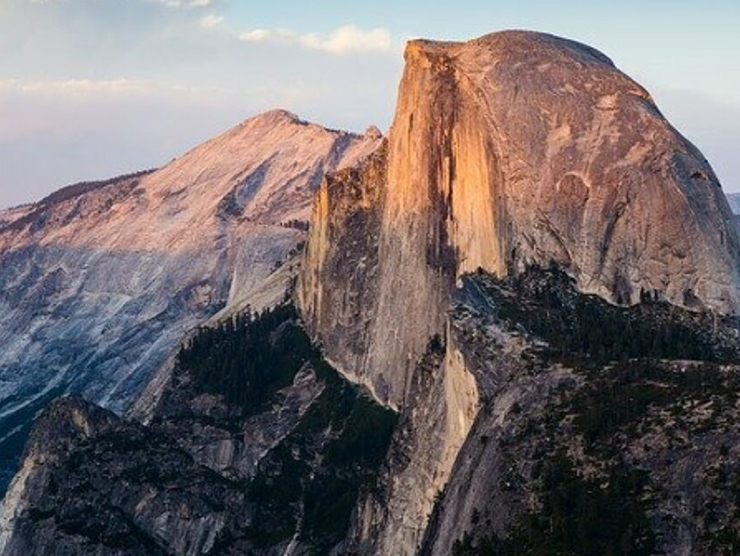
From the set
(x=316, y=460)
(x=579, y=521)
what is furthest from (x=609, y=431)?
(x=316, y=460)

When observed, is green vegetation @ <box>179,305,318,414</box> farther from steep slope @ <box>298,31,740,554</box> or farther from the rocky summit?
steep slope @ <box>298,31,740,554</box>

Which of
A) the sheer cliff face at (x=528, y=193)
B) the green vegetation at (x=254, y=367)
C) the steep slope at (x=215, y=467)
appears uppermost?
the sheer cliff face at (x=528, y=193)

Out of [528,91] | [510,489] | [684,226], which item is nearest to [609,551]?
[510,489]

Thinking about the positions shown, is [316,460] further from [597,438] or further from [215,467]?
[597,438]

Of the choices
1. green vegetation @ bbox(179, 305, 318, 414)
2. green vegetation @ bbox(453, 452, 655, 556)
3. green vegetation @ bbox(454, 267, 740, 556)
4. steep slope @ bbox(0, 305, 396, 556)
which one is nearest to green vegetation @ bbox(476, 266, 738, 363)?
green vegetation @ bbox(454, 267, 740, 556)

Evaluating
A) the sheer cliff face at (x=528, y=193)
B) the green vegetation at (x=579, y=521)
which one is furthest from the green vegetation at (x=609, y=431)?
the sheer cliff face at (x=528, y=193)

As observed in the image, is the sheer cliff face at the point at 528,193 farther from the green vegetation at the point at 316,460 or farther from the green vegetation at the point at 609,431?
the green vegetation at the point at 609,431
